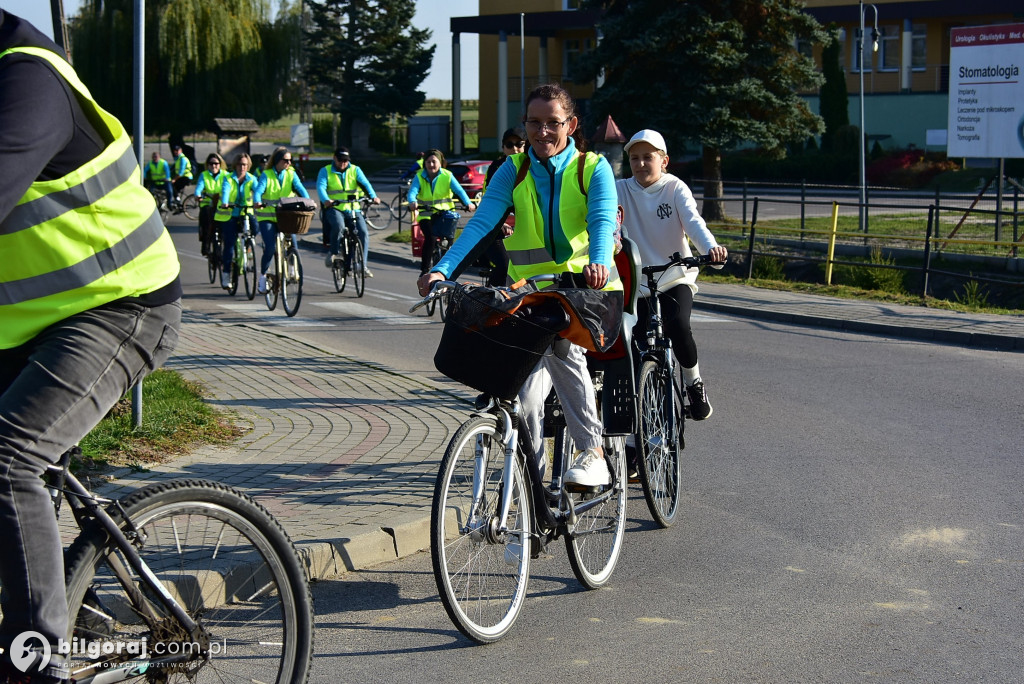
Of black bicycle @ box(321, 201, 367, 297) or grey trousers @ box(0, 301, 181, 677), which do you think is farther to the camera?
black bicycle @ box(321, 201, 367, 297)

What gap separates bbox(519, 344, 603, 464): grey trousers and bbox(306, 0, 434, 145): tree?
62.4 meters

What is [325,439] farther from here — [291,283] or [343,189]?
[343,189]

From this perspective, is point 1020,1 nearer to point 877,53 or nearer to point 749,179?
point 877,53

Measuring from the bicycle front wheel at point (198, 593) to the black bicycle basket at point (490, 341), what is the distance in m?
1.20

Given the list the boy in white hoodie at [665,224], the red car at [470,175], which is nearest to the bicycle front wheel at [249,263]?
the boy in white hoodie at [665,224]

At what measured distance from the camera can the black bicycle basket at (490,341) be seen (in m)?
4.20

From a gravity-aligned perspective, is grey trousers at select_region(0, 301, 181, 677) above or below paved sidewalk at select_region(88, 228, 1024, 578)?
above

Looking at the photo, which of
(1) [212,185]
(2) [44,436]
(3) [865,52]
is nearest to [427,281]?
(2) [44,436]

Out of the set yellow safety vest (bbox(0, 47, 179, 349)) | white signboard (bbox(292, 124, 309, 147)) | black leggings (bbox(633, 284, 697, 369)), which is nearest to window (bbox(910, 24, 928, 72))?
white signboard (bbox(292, 124, 309, 147))

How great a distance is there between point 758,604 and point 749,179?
4547 cm

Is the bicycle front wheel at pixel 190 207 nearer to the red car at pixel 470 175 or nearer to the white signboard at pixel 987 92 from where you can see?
the red car at pixel 470 175

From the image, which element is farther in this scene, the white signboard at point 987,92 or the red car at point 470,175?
the red car at point 470,175

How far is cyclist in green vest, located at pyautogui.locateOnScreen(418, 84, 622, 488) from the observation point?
475 centimetres

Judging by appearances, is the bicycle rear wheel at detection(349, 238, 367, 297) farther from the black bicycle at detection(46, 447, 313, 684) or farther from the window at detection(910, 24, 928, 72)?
the window at detection(910, 24, 928, 72)
